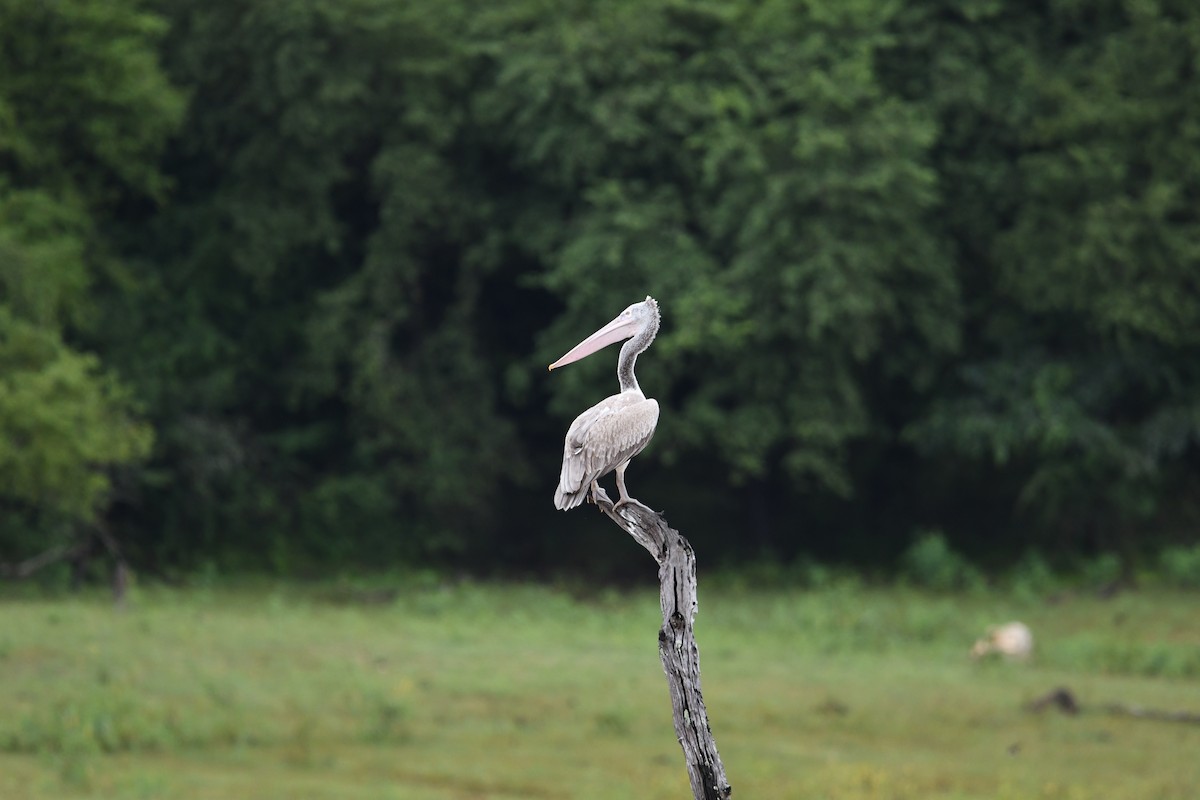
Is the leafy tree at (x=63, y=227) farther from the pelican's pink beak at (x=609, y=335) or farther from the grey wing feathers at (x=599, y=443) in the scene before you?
the grey wing feathers at (x=599, y=443)

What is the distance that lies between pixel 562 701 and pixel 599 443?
10.2 meters

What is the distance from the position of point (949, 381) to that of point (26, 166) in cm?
1472

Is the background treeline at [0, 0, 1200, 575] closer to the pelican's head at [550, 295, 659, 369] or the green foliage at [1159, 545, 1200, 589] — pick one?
the green foliage at [1159, 545, 1200, 589]

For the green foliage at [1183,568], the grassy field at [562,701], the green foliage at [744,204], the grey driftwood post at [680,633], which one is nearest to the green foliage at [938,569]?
the grassy field at [562,701]

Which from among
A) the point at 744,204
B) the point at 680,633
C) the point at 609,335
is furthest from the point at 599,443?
the point at 744,204

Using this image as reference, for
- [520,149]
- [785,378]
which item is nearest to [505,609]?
[785,378]

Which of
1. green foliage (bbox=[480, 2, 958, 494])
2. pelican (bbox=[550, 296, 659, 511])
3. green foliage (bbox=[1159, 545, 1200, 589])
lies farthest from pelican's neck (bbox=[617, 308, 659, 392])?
green foliage (bbox=[1159, 545, 1200, 589])

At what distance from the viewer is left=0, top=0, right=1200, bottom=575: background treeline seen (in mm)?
25062

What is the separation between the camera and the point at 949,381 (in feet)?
91.6

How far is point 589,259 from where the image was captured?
25.3 meters

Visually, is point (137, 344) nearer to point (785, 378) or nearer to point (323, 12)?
point (323, 12)

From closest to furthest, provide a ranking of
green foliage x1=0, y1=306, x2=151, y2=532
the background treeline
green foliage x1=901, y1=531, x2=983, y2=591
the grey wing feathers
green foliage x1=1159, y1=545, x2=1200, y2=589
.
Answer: the grey wing feathers, green foliage x1=0, y1=306, x2=151, y2=532, green foliage x1=1159, y1=545, x2=1200, y2=589, the background treeline, green foliage x1=901, y1=531, x2=983, y2=591

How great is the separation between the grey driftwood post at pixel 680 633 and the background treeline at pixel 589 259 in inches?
603

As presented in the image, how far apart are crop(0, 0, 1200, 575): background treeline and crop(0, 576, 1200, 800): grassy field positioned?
3.30 metres
